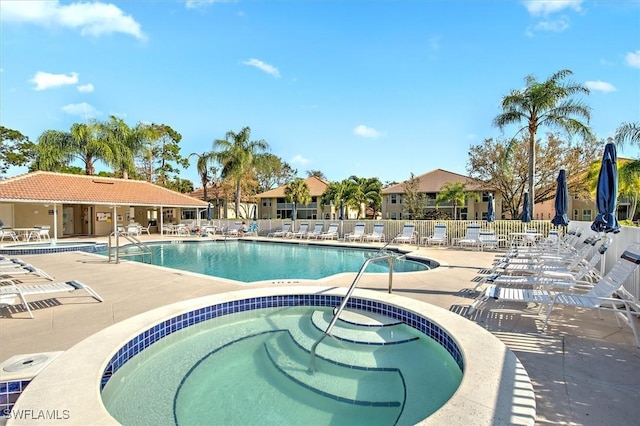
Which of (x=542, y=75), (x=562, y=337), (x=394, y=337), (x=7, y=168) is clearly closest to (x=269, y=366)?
(x=394, y=337)

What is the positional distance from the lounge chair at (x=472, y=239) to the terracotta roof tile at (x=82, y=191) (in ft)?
62.9

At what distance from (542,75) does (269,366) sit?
2106 centimetres

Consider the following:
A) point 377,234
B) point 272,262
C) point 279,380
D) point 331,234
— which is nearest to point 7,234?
point 272,262

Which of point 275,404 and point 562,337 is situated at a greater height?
point 562,337

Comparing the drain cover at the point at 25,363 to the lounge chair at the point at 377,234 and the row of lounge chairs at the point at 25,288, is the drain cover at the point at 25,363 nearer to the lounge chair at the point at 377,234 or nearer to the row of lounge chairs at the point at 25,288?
the row of lounge chairs at the point at 25,288

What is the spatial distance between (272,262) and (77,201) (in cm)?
1441

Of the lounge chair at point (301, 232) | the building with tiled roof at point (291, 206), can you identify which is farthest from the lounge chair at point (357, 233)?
the building with tiled roof at point (291, 206)

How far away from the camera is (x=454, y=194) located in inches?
1261

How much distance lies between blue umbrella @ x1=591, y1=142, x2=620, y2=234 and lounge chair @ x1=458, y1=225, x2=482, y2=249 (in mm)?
7639

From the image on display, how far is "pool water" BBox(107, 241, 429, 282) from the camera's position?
32.5 feet

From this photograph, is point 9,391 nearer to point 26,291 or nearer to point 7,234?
point 26,291

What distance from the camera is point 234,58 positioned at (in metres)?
15.9

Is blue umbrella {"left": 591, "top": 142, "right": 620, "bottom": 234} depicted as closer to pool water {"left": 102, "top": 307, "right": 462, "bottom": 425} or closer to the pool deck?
the pool deck

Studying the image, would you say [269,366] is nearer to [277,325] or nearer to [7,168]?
[277,325]
